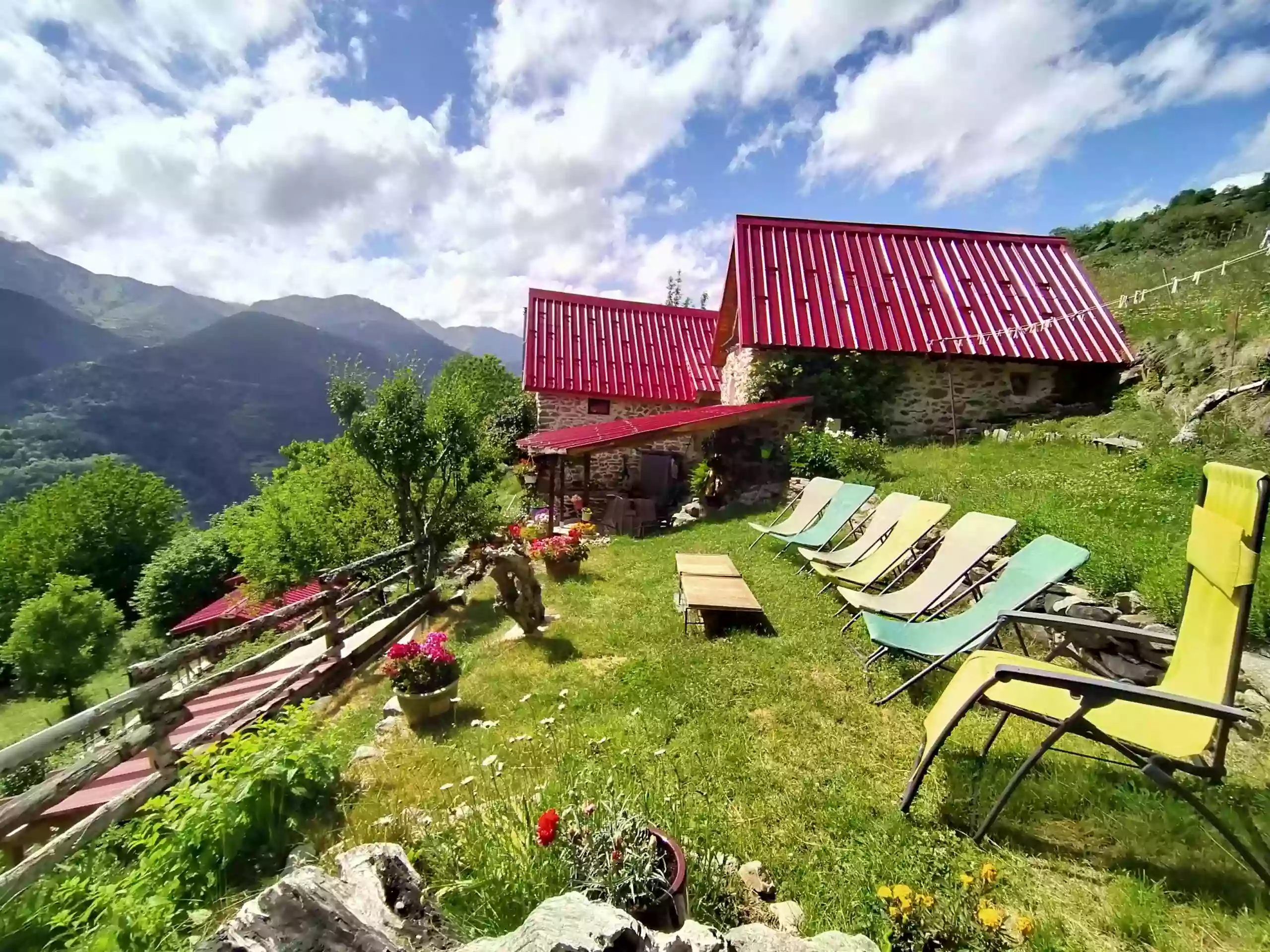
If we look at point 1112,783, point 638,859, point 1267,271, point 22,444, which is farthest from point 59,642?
point 22,444

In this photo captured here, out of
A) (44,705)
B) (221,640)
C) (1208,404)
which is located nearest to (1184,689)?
(221,640)

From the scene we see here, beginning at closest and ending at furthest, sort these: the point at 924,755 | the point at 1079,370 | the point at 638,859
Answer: the point at 638,859
the point at 924,755
the point at 1079,370

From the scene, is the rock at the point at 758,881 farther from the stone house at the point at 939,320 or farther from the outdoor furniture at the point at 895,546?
the stone house at the point at 939,320

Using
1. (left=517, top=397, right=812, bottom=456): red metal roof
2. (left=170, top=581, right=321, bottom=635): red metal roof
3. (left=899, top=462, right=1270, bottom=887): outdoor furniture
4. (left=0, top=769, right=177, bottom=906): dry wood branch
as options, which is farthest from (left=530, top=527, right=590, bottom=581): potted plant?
(left=170, top=581, right=321, bottom=635): red metal roof

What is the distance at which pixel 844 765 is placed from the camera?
2982mm

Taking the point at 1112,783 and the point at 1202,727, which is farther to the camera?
the point at 1112,783

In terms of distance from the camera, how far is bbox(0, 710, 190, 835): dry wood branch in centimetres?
279

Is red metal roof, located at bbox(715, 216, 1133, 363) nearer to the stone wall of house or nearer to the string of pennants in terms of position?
the string of pennants

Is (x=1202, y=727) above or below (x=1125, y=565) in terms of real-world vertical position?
below

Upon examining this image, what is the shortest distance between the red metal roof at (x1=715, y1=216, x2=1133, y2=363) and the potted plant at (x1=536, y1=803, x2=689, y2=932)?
10.9 metres

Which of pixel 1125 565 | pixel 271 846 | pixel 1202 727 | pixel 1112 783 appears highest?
pixel 1125 565

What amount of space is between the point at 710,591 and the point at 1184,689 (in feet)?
10.7

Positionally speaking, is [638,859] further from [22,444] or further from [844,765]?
[22,444]

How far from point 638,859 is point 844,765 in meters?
1.61
